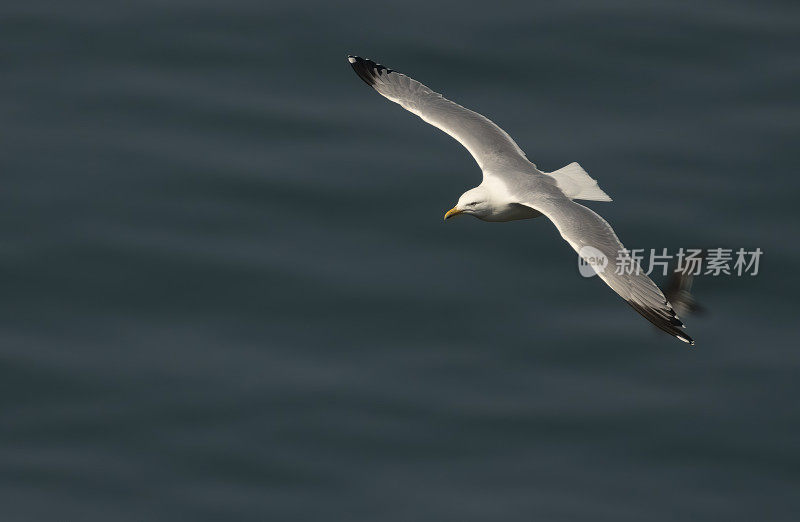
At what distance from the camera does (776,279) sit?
964 inches

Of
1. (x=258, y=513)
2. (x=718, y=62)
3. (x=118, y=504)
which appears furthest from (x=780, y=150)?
(x=118, y=504)

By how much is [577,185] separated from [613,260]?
1832mm

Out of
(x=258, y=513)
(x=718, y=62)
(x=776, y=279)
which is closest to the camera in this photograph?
(x=258, y=513)

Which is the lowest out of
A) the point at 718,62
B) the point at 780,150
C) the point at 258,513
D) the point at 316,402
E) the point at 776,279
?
the point at 258,513

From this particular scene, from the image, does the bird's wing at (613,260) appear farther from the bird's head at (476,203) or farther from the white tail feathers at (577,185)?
the bird's head at (476,203)

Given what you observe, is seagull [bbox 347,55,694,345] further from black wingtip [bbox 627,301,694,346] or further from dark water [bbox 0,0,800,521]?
dark water [bbox 0,0,800,521]

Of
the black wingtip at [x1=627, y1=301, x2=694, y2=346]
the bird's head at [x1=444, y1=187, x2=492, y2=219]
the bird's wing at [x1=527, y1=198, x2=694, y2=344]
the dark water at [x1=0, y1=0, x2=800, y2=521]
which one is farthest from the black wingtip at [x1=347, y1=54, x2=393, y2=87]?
the black wingtip at [x1=627, y1=301, x2=694, y2=346]

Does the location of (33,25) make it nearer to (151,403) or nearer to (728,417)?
(151,403)

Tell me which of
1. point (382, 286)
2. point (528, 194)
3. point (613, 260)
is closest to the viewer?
point (613, 260)

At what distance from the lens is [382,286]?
958 inches

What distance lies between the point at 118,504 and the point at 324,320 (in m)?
4.14

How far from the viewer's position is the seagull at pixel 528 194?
1730 centimetres

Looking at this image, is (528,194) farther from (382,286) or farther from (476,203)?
(382,286)

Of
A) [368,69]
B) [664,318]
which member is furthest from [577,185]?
[368,69]
